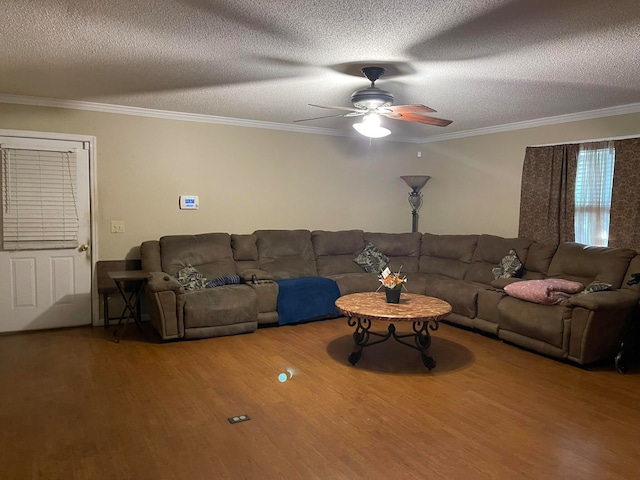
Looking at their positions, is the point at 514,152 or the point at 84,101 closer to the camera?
the point at 84,101

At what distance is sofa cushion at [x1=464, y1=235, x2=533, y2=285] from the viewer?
5281 mm

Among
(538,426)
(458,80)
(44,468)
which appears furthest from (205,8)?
(538,426)

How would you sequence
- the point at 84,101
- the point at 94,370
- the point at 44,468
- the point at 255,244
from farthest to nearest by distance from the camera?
1. the point at 255,244
2. the point at 84,101
3. the point at 94,370
4. the point at 44,468

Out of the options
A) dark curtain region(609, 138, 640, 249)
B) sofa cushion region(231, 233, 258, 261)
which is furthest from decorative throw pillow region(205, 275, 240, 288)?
dark curtain region(609, 138, 640, 249)

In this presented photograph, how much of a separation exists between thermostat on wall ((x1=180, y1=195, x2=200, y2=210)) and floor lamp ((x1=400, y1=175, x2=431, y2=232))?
2978 millimetres

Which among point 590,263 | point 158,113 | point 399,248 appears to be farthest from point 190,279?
point 590,263

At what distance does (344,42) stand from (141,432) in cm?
265

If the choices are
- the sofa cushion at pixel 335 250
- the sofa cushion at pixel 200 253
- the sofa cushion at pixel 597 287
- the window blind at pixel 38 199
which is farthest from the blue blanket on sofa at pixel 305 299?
the sofa cushion at pixel 597 287

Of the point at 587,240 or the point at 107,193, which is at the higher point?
the point at 107,193

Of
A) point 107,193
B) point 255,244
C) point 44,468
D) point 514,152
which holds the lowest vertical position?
point 44,468

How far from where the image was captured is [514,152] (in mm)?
5793

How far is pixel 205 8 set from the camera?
2.47 meters

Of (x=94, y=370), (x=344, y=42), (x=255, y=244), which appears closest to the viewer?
(x=344, y=42)

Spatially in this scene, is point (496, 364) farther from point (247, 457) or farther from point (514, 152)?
point (514, 152)
